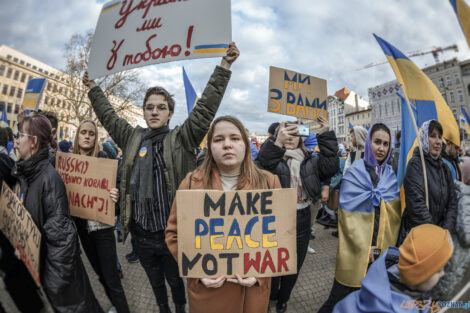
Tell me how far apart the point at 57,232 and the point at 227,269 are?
53.7 inches

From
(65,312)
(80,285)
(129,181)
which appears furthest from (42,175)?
(65,312)

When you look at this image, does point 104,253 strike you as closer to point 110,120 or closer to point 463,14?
point 110,120

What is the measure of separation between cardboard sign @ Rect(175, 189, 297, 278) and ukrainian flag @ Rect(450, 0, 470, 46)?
2.01 meters

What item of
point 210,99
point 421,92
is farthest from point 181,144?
point 421,92

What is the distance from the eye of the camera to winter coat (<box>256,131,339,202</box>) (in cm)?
216

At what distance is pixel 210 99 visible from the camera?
1.85 meters

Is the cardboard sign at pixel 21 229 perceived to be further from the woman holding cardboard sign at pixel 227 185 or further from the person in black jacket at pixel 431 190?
the person in black jacket at pixel 431 190

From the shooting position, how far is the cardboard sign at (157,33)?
1899 millimetres

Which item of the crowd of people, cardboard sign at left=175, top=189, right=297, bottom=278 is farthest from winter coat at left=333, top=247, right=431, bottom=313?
cardboard sign at left=175, top=189, right=297, bottom=278

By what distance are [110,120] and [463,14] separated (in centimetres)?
331

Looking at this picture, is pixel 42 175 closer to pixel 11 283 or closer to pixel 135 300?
pixel 11 283

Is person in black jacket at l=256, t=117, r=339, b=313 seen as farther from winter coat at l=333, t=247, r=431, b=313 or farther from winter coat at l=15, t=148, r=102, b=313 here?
winter coat at l=15, t=148, r=102, b=313

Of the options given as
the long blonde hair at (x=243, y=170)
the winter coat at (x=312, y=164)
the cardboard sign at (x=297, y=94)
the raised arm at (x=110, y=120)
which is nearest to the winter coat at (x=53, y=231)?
the raised arm at (x=110, y=120)

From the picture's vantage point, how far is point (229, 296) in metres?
1.34
